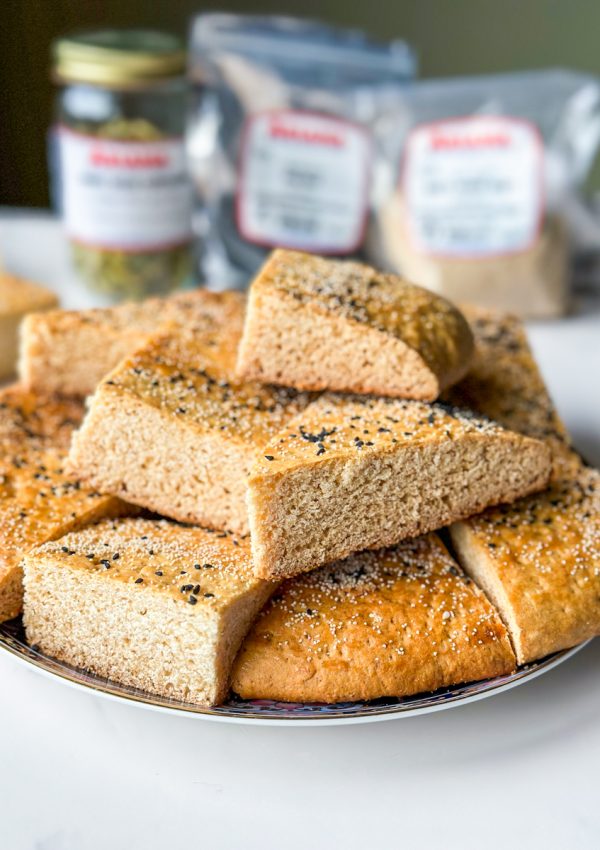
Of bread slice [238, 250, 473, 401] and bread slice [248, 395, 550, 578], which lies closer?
bread slice [248, 395, 550, 578]

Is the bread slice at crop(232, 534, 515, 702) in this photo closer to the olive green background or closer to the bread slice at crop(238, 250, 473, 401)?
the bread slice at crop(238, 250, 473, 401)

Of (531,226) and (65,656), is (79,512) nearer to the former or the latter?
(65,656)

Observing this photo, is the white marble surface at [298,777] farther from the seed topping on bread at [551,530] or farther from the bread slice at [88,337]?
the bread slice at [88,337]

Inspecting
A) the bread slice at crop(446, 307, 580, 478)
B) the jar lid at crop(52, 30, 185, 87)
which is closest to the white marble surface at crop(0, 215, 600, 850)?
the bread slice at crop(446, 307, 580, 478)

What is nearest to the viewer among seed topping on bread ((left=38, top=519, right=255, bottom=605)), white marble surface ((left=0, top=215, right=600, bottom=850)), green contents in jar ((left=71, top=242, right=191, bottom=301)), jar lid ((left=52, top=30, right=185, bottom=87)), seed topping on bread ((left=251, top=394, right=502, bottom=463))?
white marble surface ((left=0, top=215, right=600, bottom=850))

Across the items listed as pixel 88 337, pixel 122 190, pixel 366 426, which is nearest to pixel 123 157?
pixel 122 190

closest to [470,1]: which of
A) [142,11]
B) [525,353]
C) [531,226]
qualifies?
[142,11]
